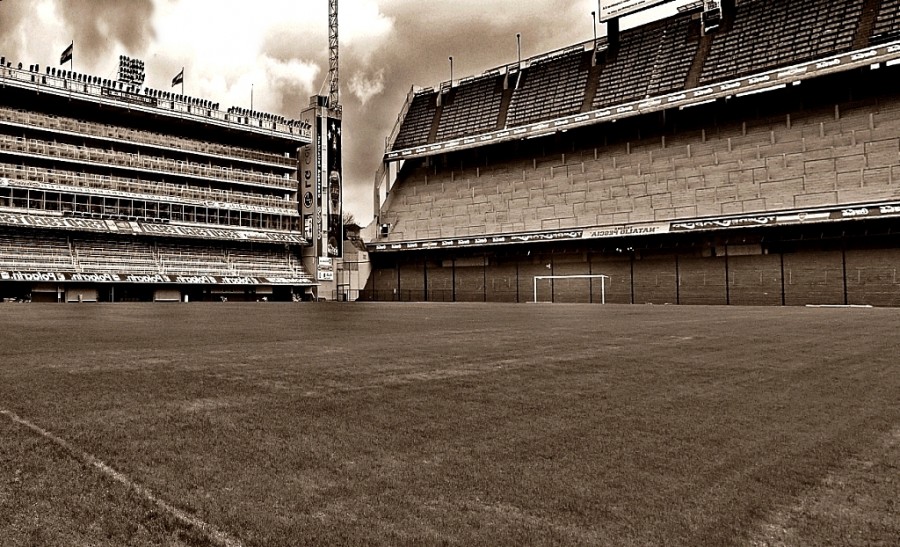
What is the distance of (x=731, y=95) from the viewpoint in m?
41.8

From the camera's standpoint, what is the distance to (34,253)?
4869 centimetres

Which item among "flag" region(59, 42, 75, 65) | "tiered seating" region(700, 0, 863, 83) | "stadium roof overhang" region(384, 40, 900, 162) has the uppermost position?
"flag" region(59, 42, 75, 65)

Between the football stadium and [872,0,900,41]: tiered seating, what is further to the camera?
[872,0,900,41]: tiered seating

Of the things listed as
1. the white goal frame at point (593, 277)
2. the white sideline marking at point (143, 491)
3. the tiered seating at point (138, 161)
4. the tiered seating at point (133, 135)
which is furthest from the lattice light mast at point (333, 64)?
the white sideline marking at point (143, 491)

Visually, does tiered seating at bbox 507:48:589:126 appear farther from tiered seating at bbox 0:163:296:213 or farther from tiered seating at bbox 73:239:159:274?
tiered seating at bbox 73:239:159:274

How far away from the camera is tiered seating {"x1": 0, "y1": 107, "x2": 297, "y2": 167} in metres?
50.1

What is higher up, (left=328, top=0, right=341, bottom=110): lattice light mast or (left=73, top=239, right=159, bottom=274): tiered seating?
(left=328, top=0, right=341, bottom=110): lattice light mast

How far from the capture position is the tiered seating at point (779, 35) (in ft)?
129


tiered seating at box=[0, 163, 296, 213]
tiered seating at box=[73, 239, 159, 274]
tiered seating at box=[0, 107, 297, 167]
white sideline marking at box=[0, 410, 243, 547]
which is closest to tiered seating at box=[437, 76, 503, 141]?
tiered seating at box=[0, 107, 297, 167]

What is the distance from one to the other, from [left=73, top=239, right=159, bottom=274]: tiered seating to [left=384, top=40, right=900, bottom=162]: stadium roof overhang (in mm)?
26071

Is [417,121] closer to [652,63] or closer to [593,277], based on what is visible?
[652,63]

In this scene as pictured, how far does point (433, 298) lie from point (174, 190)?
2650 cm

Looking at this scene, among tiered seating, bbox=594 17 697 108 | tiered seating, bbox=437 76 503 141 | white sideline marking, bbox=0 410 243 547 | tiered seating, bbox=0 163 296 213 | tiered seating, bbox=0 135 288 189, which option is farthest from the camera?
tiered seating, bbox=437 76 503 141

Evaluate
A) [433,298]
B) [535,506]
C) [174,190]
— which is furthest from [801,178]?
[174,190]
